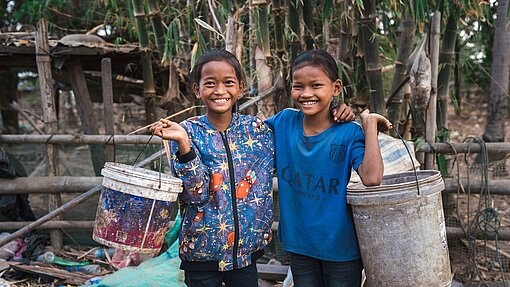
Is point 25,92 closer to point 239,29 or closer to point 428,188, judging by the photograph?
point 239,29

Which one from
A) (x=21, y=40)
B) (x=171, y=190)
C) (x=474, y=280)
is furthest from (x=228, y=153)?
(x=21, y=40)

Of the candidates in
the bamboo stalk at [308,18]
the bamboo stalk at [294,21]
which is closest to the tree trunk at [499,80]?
the bamboo stalk at [308,18]

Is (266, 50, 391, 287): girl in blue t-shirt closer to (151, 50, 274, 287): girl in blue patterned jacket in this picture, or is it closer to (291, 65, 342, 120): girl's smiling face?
(291, 65, 342, 120): girl's smiling face

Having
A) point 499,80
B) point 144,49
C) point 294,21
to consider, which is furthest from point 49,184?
point 499,80

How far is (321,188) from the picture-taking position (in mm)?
1851

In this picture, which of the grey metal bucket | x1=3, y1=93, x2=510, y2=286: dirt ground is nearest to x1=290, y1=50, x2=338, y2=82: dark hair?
the grey metal bucket

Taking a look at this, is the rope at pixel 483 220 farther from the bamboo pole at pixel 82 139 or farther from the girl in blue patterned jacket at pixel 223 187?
the bamboo pole at pixel 82 139

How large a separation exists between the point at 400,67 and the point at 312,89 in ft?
7.05

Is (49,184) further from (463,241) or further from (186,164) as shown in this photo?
(463,241)

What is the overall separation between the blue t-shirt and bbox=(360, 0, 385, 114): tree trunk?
162 centimetres

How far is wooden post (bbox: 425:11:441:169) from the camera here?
3289 millimetres

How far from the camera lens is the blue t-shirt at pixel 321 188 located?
183cm

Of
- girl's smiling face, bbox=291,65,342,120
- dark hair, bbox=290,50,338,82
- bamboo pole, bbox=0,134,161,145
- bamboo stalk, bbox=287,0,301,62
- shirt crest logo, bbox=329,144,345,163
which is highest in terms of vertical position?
bamboo stalk, bbox=287,0,301,62

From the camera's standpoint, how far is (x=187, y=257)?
1.88 metres
